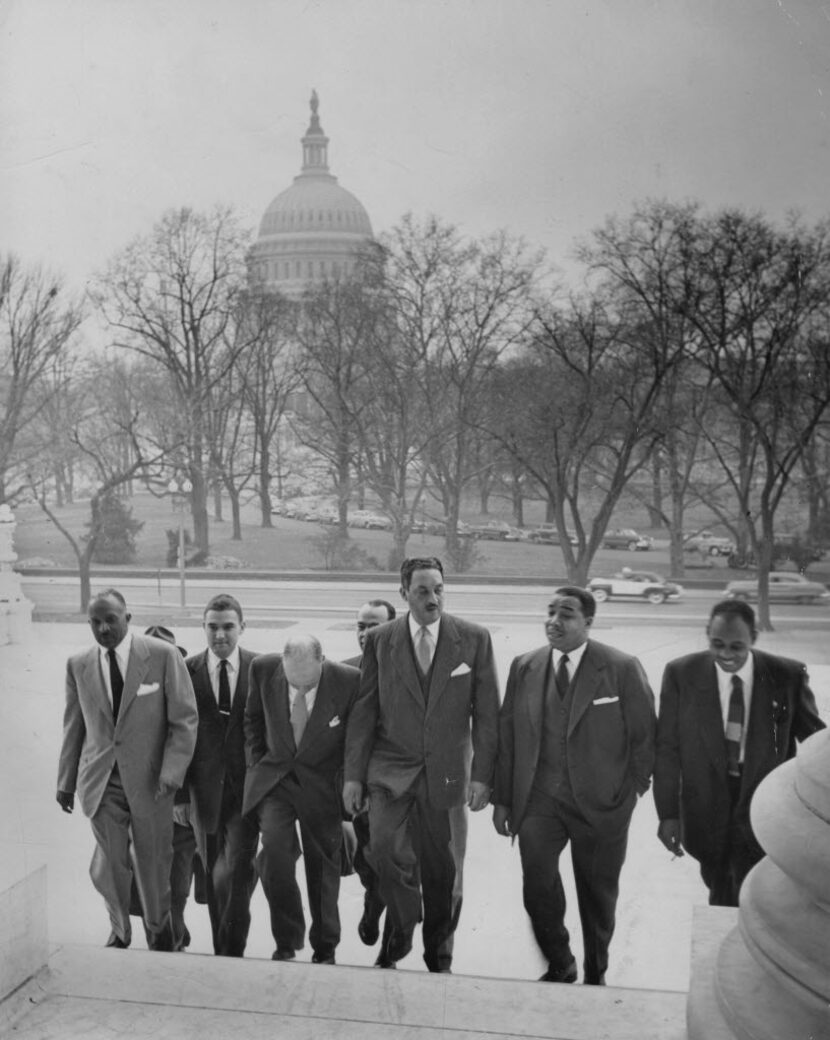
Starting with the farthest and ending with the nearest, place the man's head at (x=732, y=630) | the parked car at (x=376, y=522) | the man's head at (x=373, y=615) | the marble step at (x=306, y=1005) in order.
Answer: the parked car at (x=376, y=522), the man's head at (x=373, y=615), the man's head at (x=732, y=630), the marble step at (x=306, y=1005)

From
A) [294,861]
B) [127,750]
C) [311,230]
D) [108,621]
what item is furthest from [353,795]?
[311,230]

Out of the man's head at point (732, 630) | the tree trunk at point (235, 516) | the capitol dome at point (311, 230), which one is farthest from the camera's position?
the tree trunk at point (235, 516)

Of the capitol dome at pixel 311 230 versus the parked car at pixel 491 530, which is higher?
the capitol dome at pixel 311 230

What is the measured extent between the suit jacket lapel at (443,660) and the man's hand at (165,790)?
2.87ft

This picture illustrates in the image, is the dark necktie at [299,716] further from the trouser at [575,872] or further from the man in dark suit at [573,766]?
the trouser at [575,872]

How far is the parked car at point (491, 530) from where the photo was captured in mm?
4508

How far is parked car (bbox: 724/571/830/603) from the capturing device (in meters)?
4.11

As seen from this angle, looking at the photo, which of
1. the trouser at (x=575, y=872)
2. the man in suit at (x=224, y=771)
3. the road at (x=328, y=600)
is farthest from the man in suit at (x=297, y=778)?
the road at (x=328, y=600)

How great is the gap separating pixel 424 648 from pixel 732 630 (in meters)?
0.94

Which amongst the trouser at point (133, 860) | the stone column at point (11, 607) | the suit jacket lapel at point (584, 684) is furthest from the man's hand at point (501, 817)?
the stone column at point (11, 607)

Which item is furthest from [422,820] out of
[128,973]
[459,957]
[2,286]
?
[2,286]

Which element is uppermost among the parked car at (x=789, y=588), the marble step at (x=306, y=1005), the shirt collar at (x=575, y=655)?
the parked car at (x=789, y=588)

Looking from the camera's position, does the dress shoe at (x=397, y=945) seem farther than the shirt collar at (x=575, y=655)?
Yes

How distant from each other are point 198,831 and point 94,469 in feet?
5.38
